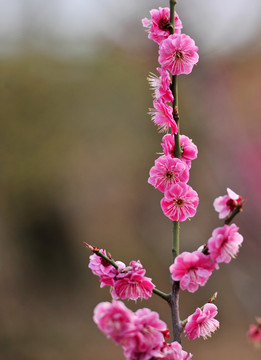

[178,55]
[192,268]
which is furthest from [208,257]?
[178,55]

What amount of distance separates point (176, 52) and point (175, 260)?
0.27 metres

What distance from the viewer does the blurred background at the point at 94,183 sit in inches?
139

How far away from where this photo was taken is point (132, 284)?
1.85 ft

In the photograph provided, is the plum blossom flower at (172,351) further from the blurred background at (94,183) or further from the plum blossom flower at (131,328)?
the blurred background at (94,183)

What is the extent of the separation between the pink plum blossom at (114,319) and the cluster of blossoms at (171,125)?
185 mm

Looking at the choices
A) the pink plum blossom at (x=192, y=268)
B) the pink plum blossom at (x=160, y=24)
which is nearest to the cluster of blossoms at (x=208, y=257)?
the pink plum blossom at (x=192, y=268)

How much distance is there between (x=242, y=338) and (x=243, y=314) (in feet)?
0.60

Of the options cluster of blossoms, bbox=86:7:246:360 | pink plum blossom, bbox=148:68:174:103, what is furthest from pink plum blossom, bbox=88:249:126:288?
pink plum blossom, bbox=148:68:174:103

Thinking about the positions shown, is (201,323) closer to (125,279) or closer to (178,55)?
(125,279)

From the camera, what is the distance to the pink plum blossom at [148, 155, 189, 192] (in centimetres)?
60

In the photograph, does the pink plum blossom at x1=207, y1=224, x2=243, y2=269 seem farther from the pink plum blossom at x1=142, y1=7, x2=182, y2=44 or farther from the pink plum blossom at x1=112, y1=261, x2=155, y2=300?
the pink plum blossom at x1=142, y1=7, x2=182, y2=44

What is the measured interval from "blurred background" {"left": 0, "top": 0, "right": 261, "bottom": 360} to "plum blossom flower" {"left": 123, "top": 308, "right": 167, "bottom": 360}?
3.00 metres

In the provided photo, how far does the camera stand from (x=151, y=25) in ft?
2.11

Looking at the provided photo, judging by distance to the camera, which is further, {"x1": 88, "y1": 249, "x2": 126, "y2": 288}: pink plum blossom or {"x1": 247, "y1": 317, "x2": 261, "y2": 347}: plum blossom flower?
{"x1": 88, "y1": 249, "x2": 126, "y2": 288}: pink plum blossom
